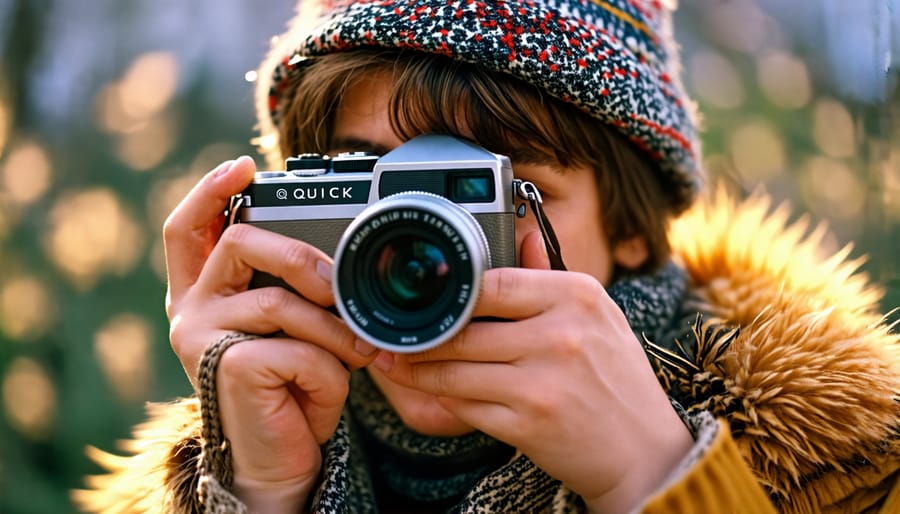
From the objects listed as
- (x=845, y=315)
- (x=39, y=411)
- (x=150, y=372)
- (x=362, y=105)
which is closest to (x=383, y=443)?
(x=362, y=105)

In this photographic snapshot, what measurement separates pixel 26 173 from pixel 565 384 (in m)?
2.06

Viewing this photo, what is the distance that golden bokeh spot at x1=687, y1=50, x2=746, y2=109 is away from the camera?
2582 mm

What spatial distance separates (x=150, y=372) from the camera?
2455 mm

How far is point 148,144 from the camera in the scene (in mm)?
2438

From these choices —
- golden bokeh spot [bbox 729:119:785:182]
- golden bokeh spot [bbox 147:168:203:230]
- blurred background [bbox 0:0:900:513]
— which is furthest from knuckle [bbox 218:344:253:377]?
golden bokeh spot [bbox 729:119:785:182]

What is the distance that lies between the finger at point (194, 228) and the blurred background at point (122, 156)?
48.1 inches

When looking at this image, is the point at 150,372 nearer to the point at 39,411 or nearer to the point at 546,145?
the point at 39,411

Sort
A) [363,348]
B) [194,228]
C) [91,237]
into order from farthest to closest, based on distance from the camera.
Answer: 1. [91,237]
2. [194,228]
3. [363,348]

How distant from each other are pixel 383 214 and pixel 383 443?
582 millimetres

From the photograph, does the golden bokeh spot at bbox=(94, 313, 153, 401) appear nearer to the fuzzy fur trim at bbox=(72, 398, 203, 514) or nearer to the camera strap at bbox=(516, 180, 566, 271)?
the fuzzy fur trim at bbox=(72, 398, 203, 514)

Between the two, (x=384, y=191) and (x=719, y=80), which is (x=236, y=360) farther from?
(x=719, y=80)

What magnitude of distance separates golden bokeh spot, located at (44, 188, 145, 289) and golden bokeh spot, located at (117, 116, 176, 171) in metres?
0.13

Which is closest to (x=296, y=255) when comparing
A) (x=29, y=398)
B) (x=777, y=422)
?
(x=777, y=422)

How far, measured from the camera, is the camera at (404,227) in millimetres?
735
